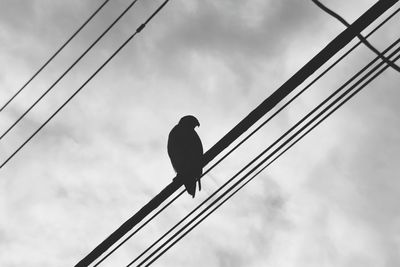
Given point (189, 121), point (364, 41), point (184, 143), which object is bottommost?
point (364, 41)

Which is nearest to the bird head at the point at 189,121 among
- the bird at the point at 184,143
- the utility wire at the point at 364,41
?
the bird at the point at 184,143

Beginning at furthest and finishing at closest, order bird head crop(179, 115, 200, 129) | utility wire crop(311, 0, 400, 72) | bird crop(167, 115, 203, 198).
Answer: bird head crop(179, 115, 200, 129), bird crop(167, 115, 203, 198), utility wire crop(311, 0, 400, 72)

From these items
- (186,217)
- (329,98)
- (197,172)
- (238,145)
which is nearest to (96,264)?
(186,217)

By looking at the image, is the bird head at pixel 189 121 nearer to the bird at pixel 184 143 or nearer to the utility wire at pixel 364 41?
the bird at pixel 184 143

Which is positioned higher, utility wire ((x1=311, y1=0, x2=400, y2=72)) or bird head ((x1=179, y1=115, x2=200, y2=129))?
bird head ((x1=179, y1=115, x2=200, y2=129))

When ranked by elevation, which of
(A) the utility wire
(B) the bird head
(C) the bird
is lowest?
(A) the utility wire

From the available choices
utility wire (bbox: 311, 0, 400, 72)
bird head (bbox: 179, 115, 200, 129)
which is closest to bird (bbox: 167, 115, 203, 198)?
bird head (bbox: 179, 115, 200, 129)

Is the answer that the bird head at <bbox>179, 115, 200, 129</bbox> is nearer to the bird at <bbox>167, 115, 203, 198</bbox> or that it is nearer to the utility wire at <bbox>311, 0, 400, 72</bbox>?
the bird at <bbox>167, 115, 203, 198</bbox>

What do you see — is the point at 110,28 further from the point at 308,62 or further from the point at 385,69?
the point at 385,69

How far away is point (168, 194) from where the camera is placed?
4.98 meters

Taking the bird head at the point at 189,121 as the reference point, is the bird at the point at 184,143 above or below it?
below

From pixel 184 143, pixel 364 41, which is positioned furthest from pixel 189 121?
pixel 364 41

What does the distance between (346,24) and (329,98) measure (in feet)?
1.81

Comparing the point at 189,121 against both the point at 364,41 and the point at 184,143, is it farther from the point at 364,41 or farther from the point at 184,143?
the point at 364,41
